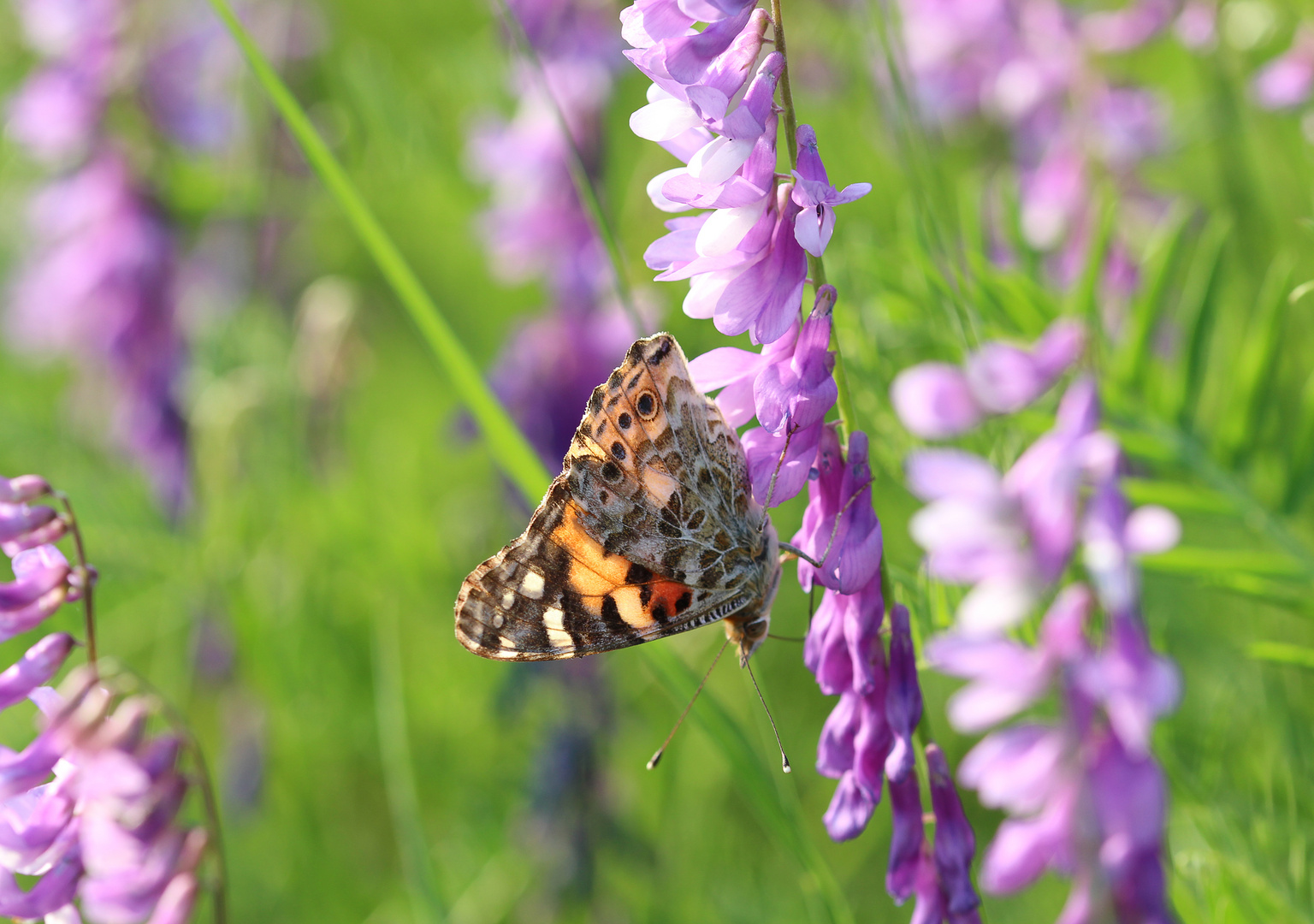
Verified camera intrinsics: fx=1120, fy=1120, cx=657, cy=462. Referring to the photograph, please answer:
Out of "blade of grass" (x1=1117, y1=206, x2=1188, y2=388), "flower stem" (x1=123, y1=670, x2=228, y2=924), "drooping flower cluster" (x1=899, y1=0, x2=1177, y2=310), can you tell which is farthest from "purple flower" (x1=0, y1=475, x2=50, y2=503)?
"drooping flower cluster" (x1=899, y1=0, x2=1177, y2=310)

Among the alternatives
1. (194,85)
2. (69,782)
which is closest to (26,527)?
(69,782)

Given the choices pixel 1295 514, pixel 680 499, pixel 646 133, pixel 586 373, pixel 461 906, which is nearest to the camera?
pixel 646 133

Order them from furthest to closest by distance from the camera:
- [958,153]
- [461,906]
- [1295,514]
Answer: [958,153] → [461,906] → [1295,514]

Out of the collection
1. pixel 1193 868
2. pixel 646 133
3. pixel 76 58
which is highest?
pixel 76 58

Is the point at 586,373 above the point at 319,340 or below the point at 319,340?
below

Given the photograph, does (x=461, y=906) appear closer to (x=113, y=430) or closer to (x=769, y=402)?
(x=113, y=430)

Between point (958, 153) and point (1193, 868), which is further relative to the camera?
point (958, 153)

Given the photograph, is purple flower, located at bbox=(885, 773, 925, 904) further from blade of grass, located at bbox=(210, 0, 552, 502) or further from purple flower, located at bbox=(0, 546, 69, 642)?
purple flower, located at bbox=(0, 546, 69, 642)

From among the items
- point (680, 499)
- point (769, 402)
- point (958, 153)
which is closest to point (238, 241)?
point (958, 153)
